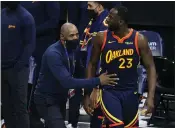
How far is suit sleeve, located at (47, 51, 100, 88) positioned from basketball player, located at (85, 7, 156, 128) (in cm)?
17

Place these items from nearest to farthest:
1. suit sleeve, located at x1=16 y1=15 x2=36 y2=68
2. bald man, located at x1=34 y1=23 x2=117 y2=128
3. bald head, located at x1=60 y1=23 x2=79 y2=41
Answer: bald man, located at x1=34 y1=23 x2=117 y2=128, bald head, located at x1=60 y1=23 x2=79 y2=41, suit sleeve, located at x1=16 y1=15 x2=36 y2=68

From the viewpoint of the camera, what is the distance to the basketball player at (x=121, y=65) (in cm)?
482

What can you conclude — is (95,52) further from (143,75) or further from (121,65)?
(143,75)

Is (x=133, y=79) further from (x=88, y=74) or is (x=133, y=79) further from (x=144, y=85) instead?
(x=144, y=85)

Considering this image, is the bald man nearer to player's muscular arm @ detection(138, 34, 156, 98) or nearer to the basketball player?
the basketball player

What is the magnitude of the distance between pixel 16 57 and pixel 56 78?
939 millimetres

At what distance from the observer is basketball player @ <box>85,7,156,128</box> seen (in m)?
4.82

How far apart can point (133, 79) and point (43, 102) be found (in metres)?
0.94

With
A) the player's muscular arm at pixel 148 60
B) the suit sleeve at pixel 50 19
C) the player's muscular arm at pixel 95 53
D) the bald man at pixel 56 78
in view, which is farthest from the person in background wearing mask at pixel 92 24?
the player's muscular arm at pixel 148 60

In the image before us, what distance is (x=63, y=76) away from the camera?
495 centimetres

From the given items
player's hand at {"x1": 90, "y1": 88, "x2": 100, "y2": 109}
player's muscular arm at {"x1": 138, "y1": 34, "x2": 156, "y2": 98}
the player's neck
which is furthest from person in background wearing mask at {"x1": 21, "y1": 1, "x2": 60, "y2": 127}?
player's muscular arm at {"x1": 138, "y1": 34, "x2": 156, "y2": 98}

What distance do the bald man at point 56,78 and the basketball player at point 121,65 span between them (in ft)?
1.13

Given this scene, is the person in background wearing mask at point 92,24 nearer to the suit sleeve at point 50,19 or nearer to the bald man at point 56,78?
the suit sleeve at point 50,19

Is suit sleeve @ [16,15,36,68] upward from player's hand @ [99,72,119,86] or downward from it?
upward
